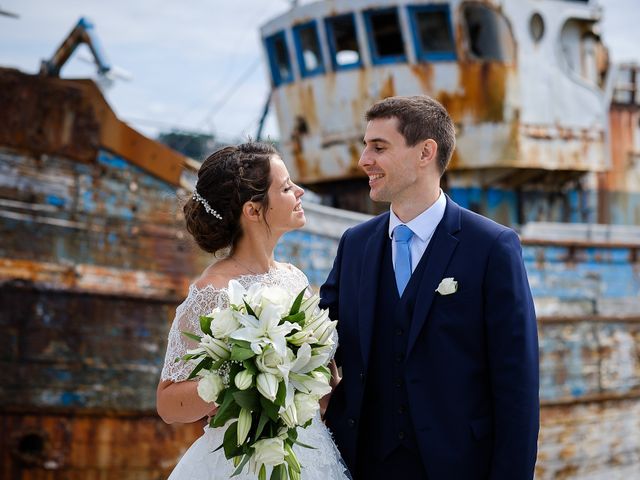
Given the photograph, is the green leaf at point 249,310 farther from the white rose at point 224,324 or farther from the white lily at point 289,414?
the white lily at point 289,414

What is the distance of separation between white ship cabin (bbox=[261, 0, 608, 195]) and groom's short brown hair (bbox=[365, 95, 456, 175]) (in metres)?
7.61

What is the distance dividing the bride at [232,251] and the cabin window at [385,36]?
770cm

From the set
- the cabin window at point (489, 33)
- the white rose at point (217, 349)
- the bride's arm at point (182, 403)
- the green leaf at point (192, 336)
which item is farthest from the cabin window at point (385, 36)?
the white rose at point (217, 349)

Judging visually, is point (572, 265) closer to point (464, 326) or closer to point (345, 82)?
point (345, 82)

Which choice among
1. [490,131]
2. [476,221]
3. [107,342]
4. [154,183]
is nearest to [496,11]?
[490,131]

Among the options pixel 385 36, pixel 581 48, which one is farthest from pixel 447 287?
pixel 581 48

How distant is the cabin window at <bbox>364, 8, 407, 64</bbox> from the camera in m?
10.6

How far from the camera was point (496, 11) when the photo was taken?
1055 centimetres

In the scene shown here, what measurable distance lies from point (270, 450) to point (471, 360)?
0.73 meters

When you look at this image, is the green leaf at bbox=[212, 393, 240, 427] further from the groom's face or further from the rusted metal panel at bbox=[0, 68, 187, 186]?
the rusted metal panel at bbox=[0, 68, 187, 186]

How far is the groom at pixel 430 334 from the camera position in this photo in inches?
107

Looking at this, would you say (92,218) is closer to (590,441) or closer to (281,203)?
(281,203)

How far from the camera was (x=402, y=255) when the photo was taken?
9.70ft

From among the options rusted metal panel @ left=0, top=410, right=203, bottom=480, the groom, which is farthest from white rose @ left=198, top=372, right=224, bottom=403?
rusted metal panel @ left=0, top=410, right=203, bottom=480
